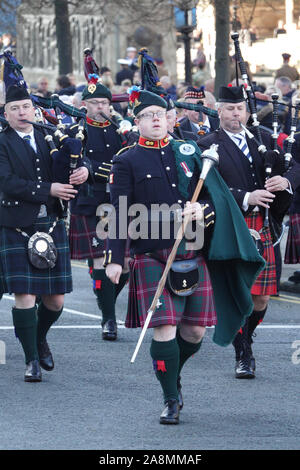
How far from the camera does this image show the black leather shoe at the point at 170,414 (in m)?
6.89

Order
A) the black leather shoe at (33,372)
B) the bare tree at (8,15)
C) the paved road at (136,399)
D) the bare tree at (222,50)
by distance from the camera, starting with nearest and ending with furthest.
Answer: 1. the paved road at (136,399)
2. the black leather shoe at (33,372)
3. the bare tree at (222,50)
4. the bare tree at (8,15)

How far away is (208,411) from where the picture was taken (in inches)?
285

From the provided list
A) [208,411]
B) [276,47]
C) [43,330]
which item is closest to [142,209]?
[208,411]

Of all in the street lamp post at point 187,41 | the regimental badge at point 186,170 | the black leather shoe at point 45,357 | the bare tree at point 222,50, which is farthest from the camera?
the street lamp post at point 187,41

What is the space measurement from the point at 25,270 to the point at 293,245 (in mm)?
3565

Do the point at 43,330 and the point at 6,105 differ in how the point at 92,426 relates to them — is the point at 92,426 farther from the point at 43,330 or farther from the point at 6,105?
the point at 6,105

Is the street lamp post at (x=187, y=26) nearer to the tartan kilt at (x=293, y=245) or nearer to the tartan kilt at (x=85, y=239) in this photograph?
the tartan kilt at (x=293, y=245)

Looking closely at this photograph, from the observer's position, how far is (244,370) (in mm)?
8219

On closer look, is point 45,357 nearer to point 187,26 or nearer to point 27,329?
point 27,329

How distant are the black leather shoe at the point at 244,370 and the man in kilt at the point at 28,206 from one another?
122cm

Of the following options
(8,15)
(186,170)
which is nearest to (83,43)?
(8,15)

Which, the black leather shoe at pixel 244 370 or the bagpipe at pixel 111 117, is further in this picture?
the bagpipe at pixel 111 117

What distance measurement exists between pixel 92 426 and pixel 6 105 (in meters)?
2.41

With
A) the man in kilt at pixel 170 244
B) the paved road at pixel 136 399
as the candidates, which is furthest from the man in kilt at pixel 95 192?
the man in kilt at pixel 170 244
